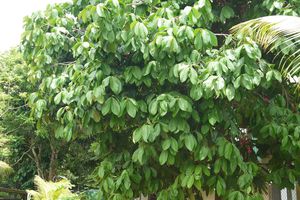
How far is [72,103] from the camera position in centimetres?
472

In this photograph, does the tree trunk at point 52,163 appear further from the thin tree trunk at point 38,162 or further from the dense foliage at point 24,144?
the thin tree trunk at point 38,162

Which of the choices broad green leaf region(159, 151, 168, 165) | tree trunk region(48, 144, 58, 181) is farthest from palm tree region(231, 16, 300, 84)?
tree trunk region(48, 144, 58, 181)

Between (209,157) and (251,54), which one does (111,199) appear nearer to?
(209,157)

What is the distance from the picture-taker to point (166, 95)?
4.15m

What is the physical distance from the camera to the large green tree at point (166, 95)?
4094mm

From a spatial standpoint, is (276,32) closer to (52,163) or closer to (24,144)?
(52,163)

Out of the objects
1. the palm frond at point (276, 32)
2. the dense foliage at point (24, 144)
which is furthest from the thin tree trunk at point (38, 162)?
the palm frond at point (276, 32)

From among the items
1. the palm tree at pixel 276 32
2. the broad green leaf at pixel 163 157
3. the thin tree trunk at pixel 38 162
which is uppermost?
the palm tree at pixel 276 32

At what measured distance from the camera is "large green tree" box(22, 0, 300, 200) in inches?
161

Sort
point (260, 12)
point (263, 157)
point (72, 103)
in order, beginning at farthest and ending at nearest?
point (263, 157) < point (260, 12) < point (72, 103)

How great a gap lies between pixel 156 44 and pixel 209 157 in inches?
48.9

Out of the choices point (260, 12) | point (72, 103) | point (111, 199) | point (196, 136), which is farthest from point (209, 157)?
point (260, 12)

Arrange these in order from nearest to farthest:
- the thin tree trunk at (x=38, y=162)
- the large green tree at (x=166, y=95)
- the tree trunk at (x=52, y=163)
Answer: the large green tree at (x=166, y=95)
the tree trunk at (x=52, y=163)
the thin tree trunk at (x=38, y=162)

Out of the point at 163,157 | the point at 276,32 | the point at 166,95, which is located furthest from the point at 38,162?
the point at 276,32
